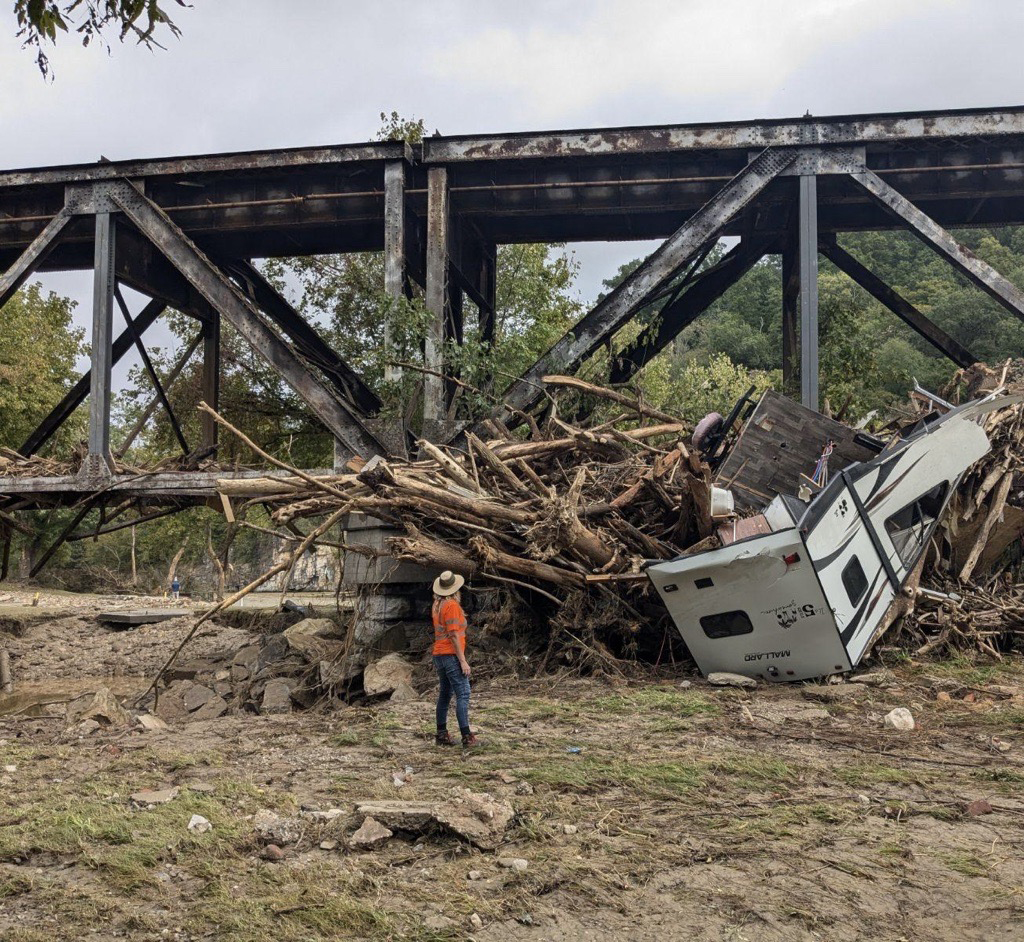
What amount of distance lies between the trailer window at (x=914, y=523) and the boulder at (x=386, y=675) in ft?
17.8

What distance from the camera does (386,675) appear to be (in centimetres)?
1147

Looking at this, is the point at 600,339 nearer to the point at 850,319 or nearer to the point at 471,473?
the point at 471,473

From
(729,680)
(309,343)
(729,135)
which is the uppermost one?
(729,135)

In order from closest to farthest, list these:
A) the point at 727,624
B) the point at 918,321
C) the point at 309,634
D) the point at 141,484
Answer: the point at 727,624 < the point at 141,484 < the point at 309,634 < the point at 918,321

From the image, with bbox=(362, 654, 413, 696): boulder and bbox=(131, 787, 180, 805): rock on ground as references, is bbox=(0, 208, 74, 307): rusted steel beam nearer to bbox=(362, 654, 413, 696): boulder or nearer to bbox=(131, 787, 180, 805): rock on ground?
bbox=(362, 654, 413, 696): boulder

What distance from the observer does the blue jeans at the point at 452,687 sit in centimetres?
813

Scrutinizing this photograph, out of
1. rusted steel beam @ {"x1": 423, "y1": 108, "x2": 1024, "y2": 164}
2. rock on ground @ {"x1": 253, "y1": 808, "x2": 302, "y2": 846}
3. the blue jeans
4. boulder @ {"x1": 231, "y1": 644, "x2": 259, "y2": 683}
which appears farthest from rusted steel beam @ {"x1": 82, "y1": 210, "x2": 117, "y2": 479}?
rock on ground @ {"x1": 253, "y1": 808, "x2": 302, "y2": 846}

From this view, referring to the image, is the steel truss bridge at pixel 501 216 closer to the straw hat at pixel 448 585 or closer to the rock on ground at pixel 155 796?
the straw hat at pixel 448 585

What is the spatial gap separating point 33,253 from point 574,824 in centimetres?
1245

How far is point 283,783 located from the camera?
7.31 meters

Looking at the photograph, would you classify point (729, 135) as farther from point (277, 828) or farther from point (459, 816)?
point (277, 828)

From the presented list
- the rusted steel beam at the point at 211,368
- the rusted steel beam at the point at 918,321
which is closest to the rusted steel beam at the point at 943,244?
the rusted steel beam at the point at 918,321

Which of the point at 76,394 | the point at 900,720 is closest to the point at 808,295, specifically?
the point at 900,720

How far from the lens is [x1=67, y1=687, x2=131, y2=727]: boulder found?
10953 mm
